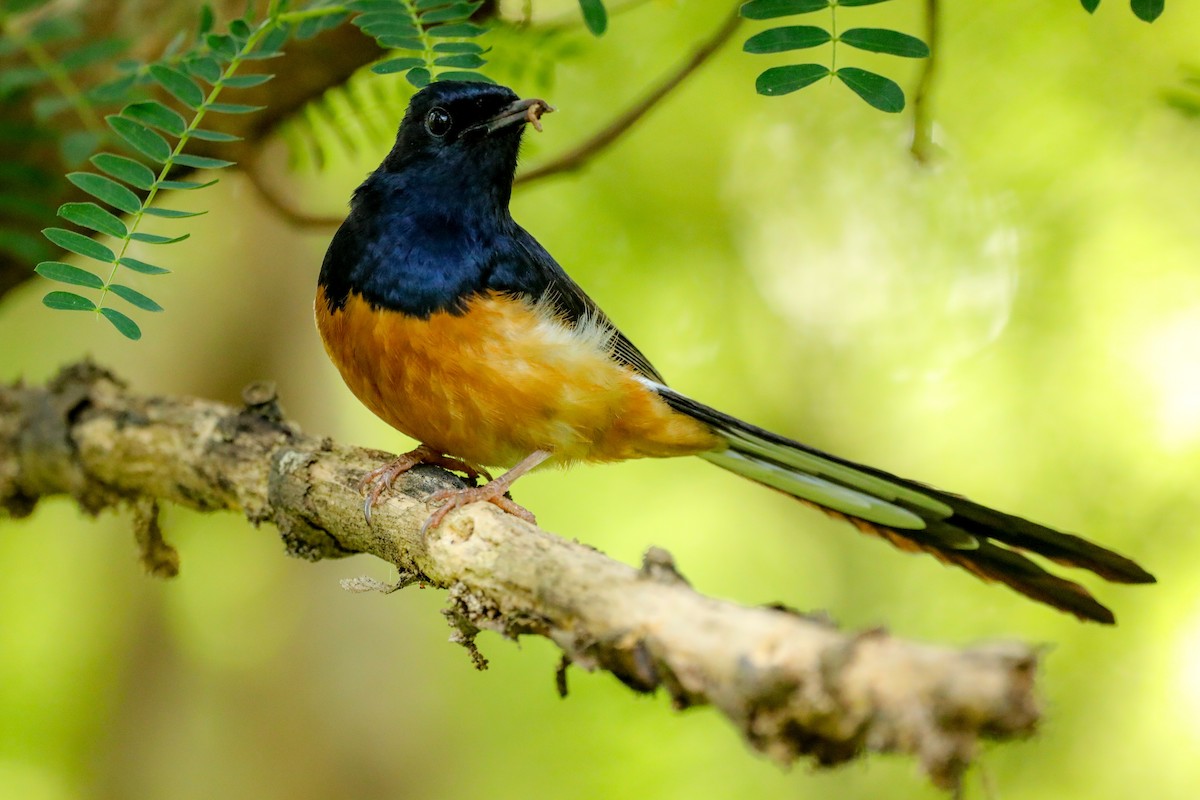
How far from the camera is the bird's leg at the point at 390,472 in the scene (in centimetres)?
367

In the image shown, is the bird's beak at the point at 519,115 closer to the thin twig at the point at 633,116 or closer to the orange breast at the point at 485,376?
the orange breast at the point at 485,376

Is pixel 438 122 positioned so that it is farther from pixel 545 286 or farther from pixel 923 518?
pixel 923 518

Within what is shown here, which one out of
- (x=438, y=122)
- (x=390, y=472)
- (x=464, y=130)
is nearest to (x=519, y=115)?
(x=464, y=130)

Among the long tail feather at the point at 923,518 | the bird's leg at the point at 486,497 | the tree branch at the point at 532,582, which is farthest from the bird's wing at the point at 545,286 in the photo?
the tree branch at the point at 532,582

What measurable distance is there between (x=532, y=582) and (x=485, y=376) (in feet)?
4.39

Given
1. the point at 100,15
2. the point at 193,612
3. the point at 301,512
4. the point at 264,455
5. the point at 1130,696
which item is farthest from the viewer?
the point at 193,612

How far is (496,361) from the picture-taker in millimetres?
3877

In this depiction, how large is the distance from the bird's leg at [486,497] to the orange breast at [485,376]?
15 cm

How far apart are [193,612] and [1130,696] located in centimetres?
656

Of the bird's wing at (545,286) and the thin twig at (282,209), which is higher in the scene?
the bird's wing at (545,286)

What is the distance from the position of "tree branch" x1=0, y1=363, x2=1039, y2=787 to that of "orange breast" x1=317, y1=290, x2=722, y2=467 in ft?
0.82

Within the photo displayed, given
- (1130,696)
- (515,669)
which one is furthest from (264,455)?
(1130,696)

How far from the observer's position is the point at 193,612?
821 centimetres

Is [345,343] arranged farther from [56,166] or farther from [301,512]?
[56,166]
